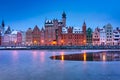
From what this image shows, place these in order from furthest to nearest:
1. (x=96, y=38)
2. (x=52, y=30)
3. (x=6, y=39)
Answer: (x=6, y=39), (x=52, y=30), (x=96, y=38)

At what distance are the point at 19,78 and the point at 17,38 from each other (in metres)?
135

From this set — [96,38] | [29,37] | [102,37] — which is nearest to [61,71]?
[96,38]

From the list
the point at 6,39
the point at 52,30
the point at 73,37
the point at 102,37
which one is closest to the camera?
the point at 73,37

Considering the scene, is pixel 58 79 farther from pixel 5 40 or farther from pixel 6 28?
pixel 6 28

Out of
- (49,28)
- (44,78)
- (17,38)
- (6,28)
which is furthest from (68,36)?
(44,78)

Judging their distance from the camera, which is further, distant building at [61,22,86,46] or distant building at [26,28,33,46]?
distant building at [26,28,33,46]

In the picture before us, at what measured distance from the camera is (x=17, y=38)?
496 ft

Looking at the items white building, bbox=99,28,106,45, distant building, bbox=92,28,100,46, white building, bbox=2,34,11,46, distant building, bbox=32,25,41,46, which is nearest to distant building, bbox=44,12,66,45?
distant building, bbox=32,25,41,46

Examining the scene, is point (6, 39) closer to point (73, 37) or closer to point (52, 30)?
point (52, 30)

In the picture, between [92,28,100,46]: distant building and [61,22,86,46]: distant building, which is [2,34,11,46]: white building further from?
[92,28,100,46]: distant building

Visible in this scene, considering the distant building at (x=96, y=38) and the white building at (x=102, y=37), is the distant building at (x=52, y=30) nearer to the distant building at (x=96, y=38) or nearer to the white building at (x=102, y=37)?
the distant building at (x=96, y=38)

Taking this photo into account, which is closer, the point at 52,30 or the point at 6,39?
the point at 52,30

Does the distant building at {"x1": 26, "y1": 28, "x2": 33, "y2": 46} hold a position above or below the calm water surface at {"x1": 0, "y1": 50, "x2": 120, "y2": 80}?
above

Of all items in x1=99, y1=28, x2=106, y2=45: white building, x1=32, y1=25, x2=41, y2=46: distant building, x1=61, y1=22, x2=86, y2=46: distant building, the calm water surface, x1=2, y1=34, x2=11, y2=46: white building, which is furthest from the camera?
x1=2, y1=34, x2=11, y2=46: white building
